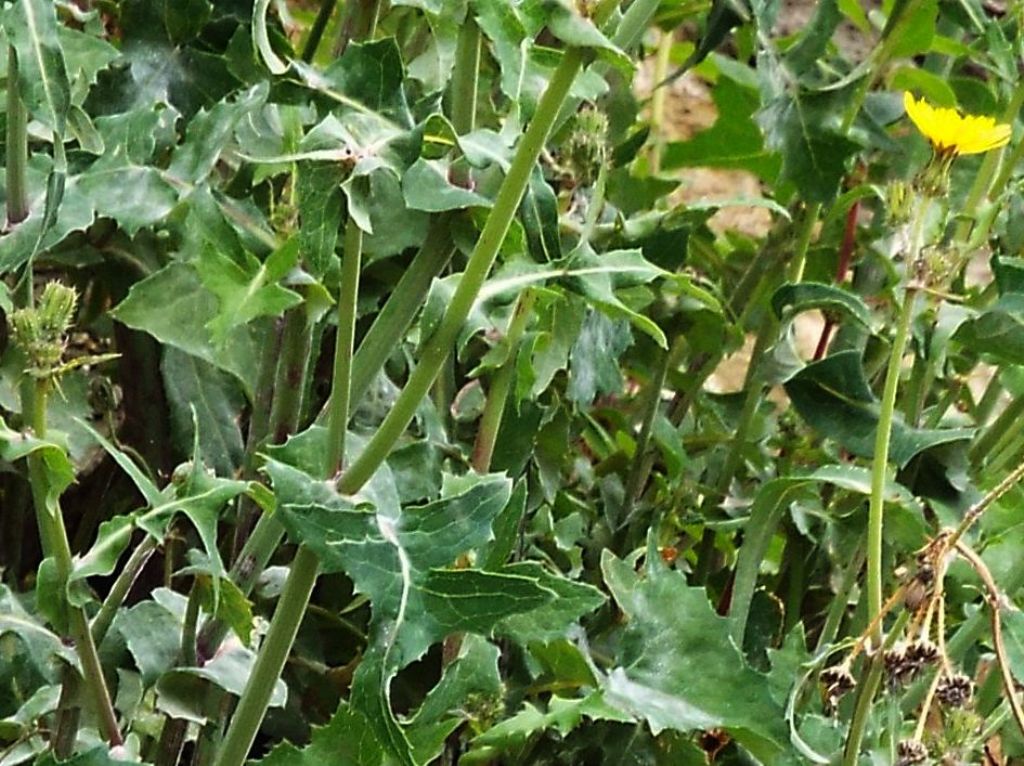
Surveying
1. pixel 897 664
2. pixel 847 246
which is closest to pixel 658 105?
pixel 847 246

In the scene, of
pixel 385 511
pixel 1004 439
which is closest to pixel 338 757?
pixel 385 511

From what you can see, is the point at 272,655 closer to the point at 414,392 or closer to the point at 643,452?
the point at 414,392

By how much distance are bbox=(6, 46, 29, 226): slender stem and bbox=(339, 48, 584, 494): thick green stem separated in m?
0.16

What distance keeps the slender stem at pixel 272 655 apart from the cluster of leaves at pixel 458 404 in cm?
1

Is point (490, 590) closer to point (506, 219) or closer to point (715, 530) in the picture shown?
point (506, 219)

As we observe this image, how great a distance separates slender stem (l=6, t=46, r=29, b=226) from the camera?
0.42m

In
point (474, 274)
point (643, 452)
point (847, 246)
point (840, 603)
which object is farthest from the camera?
point (847, 246)

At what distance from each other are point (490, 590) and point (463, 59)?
6.1 inches

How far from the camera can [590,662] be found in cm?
50

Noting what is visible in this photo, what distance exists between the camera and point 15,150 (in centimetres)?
44

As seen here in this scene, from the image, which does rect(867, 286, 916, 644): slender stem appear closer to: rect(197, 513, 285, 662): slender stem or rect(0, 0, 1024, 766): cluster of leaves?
rect(0, 0, 1024, 766): cluster of leaves

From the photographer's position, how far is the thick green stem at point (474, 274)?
333mm

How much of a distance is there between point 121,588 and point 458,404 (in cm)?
23

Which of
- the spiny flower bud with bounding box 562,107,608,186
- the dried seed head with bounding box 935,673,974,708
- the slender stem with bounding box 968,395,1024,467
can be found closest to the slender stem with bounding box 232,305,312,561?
the spiny flower bud with bounding box 562,107,608,186
